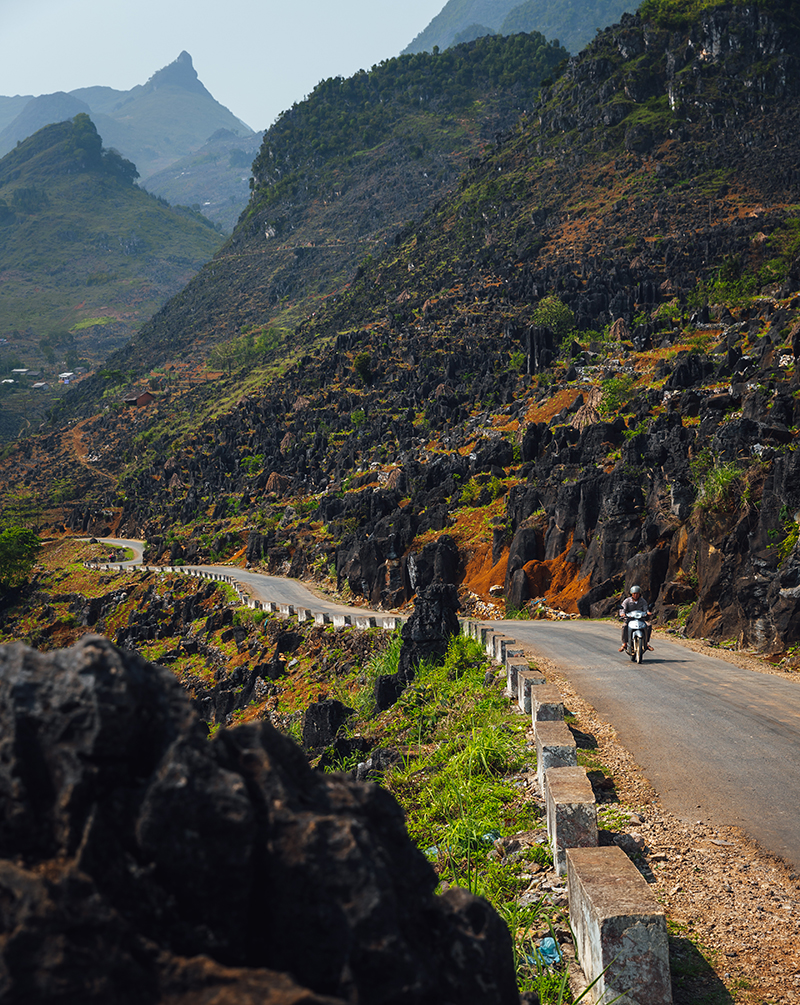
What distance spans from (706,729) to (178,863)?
790cm

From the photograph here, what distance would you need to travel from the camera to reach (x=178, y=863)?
7.61 ft

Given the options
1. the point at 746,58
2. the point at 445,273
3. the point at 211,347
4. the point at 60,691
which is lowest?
the point at 60,691

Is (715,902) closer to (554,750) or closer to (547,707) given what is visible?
(554,750)

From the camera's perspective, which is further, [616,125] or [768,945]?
[616,125]

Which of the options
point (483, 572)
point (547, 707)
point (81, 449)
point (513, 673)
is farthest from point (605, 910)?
point (81, 449)

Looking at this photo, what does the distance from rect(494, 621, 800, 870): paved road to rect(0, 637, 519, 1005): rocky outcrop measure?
14.0ft

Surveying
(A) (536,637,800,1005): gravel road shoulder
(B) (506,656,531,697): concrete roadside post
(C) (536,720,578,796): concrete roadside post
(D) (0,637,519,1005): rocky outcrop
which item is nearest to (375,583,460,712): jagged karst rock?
(B) (506,656,531,697): concrete roadside post

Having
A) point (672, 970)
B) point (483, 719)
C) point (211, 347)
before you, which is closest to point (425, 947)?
point (672, 970)

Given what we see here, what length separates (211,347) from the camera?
129250 millimetres

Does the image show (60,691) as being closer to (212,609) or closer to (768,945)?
(768,945)

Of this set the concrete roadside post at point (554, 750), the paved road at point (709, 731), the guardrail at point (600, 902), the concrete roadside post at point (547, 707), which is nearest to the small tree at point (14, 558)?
the paved road at point (709, 731)

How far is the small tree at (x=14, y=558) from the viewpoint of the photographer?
62.6 m

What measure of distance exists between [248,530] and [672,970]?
56.9m

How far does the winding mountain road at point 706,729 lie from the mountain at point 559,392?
3085mm
